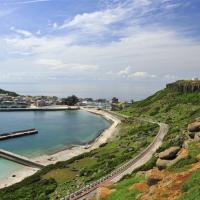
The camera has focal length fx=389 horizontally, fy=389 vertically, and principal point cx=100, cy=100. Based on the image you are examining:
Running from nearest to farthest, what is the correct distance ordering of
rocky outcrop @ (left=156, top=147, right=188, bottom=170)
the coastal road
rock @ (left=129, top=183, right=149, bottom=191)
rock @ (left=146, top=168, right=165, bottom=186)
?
rock @ (left=146, top=168, right=165, bottom=186)
rock @ (left=129, top=183, right=149, bottom=191)
rocky outcrop @ (left=156, top=147, right=188, bottom=170)
the coastal road

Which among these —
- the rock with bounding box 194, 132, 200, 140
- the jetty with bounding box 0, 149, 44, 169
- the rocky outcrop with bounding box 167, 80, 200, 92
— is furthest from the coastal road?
the rocky outcrop with bounding box 167, 80, 200, 92

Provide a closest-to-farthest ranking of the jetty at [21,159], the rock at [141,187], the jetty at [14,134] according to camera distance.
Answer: the rock at [141,187]
the jetty at [21,159]
the jetty at [14,134]

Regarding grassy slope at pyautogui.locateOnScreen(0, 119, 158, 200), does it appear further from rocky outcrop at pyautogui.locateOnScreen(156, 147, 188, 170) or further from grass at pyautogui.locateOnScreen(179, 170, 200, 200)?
grass at pyautogui.locateOnScreen(179, 170, 200, 200)

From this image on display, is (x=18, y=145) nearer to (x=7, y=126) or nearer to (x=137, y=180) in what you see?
(x=7, y=126)

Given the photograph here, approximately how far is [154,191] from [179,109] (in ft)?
354

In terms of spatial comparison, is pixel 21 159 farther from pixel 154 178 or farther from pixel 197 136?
pixel 154 178

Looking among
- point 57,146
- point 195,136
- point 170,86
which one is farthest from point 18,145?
point 170,86

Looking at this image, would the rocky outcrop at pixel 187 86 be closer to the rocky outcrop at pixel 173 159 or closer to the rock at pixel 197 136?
the rock at pixel 197 136

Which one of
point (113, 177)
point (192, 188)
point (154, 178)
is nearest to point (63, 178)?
point (113, 177)

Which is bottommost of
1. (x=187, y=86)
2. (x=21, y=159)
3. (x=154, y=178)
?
(x=21, y=159)

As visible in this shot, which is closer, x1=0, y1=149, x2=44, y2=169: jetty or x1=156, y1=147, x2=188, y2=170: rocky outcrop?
x1=156, y1=147, x2=188, y2=170: rocky outcrop

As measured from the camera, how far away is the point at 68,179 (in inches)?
2088

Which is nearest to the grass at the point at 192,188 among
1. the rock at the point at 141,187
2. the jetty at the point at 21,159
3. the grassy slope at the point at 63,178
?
the rock at the point at 141,187

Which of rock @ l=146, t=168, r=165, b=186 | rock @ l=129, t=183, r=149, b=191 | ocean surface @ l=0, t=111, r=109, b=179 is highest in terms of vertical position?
rock @ l=146, t=168, r=165, b=186
